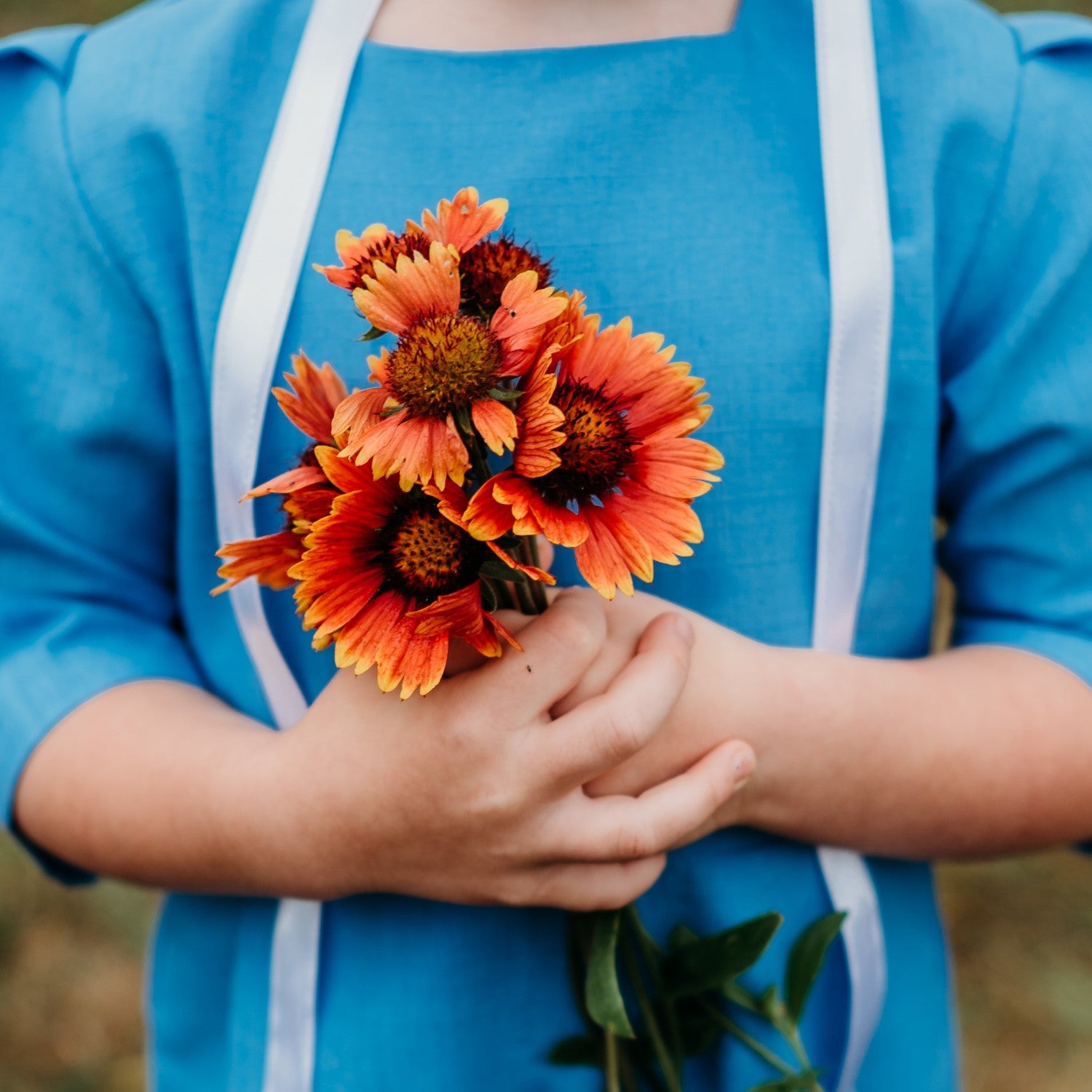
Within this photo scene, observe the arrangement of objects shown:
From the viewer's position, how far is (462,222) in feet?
1.30

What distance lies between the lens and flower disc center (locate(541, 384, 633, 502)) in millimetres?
384

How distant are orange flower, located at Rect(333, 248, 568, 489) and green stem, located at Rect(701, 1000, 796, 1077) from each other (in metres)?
0.33

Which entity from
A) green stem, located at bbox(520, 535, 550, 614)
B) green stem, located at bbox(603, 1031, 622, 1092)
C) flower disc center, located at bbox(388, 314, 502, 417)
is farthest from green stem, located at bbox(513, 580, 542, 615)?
green stem, located at bbox(603, 1031, 622, 1092)

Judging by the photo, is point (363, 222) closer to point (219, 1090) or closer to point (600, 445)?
point (600, 445)

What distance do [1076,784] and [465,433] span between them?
1.29 feet

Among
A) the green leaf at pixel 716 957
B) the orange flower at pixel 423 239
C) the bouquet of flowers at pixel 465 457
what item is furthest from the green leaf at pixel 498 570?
the green leaf at pixel 716 957

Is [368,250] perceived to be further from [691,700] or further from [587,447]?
[691,700]

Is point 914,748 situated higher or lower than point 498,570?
lower

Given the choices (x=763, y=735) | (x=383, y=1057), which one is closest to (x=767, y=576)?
(x=763, y=735)

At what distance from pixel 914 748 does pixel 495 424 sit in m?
0.31

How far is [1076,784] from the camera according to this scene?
1.90ft

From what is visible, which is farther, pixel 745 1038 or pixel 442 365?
pixel 745 1038

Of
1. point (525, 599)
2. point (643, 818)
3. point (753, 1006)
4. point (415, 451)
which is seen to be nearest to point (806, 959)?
point (753, 1006)

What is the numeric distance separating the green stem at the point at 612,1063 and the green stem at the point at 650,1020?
2 cm
